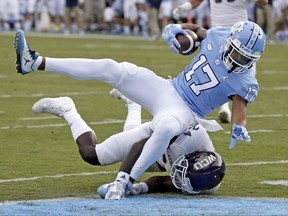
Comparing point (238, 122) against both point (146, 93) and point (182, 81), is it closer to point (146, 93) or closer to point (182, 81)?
point (182, 81)

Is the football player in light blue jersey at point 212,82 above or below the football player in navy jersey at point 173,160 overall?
above

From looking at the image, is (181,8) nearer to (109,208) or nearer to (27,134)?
(27,134)

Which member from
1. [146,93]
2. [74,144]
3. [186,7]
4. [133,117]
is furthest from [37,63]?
[186,7]

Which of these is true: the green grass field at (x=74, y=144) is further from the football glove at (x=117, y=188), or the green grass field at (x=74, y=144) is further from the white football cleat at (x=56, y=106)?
the white football cleat at (x=56, y=106)

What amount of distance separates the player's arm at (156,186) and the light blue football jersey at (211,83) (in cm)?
49

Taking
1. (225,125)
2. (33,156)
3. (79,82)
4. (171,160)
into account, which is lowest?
(79,82)

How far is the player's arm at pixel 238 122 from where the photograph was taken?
6098mm

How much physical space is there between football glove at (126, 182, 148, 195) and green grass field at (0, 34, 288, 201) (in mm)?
251

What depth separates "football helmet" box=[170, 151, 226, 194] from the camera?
6.08 meters

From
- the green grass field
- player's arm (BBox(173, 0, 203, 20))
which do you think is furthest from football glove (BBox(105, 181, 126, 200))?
player's arm (BBox(173, 0, 203, 20))

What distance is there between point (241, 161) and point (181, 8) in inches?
108

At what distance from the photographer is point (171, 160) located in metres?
6.25

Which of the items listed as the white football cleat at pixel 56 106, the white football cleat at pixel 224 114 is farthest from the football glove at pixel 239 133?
the white football cleat at pixel 224 114

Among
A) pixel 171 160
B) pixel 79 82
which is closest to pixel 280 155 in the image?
pixel 171 160
